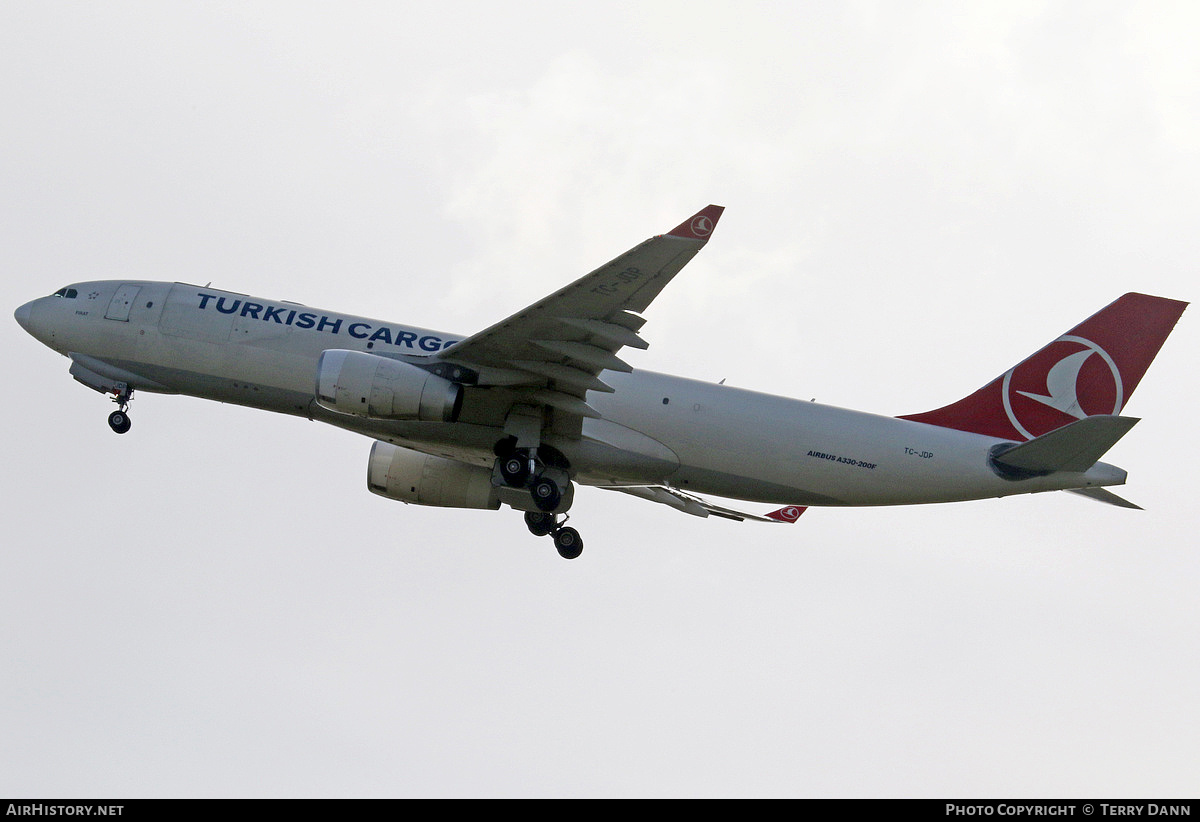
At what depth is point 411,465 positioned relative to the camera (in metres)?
36.7

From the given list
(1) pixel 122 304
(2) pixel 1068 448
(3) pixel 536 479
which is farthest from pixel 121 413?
(2) pixel 1068 448

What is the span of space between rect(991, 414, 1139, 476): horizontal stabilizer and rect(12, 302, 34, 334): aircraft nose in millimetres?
24076

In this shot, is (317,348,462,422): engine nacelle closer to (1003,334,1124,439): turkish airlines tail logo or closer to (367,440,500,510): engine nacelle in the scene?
(367,440,500,510): engine nacelle

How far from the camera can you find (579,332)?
29.0 meters

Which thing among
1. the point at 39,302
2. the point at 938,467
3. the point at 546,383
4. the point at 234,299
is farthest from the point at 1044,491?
the point at 39,302

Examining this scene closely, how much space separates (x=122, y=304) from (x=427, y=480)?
28.8 feet

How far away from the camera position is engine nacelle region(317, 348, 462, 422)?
1189 inches

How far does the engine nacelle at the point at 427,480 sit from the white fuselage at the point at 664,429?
118 inches
